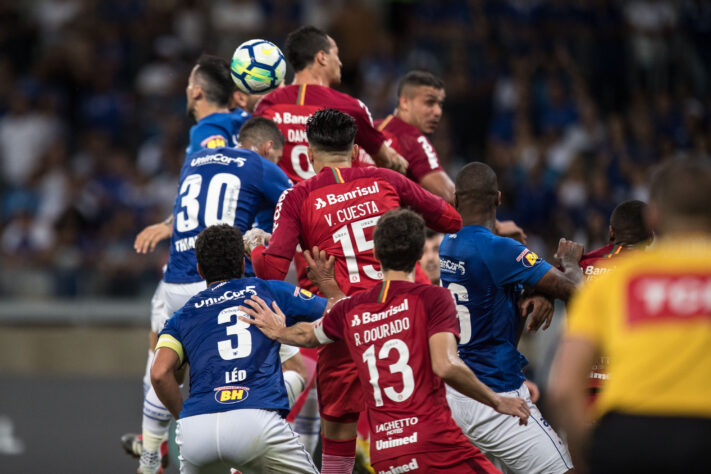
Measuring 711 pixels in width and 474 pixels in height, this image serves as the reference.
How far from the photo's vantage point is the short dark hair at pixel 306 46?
25.9 feet

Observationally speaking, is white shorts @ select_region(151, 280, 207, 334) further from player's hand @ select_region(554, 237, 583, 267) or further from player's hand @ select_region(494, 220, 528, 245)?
player's hand @ select_region(554, 237, 583, 267)

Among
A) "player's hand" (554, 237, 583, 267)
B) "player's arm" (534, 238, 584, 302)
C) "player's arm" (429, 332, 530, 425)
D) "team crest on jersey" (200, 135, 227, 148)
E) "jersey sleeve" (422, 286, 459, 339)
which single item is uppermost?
"team crest on jersey" (200, 135, 227, 148)

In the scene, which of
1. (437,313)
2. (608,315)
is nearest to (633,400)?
(608,315)

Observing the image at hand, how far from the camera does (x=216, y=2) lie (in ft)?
63.2

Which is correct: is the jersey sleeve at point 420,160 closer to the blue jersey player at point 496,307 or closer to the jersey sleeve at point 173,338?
the blue jersey player at point 496,307

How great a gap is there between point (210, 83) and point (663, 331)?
17.3 feet

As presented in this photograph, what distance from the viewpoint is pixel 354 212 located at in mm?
6480

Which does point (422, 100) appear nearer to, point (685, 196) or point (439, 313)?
point (439, 313)

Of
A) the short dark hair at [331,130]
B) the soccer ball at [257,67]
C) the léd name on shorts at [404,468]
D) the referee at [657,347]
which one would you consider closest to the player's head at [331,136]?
the short dark hair at [331,130]

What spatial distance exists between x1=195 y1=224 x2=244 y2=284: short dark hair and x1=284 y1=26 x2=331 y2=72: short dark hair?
7.08 ft

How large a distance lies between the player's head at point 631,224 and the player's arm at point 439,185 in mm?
1880

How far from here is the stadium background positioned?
14953 millimetres

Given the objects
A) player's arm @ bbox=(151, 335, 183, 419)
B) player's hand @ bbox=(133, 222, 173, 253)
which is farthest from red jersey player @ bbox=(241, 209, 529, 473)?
player's hand @ bbox=(133, 222, 173, 253)

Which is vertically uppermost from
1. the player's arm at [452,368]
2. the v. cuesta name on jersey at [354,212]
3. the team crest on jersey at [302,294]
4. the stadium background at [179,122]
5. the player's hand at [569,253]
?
the stadium background at [179,122]
